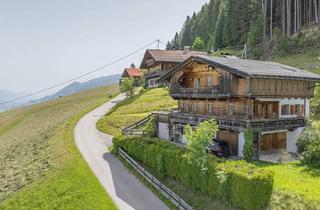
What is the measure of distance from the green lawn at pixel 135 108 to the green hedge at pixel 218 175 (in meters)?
21.7

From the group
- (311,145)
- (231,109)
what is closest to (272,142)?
(231,109)

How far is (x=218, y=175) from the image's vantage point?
23828 mm

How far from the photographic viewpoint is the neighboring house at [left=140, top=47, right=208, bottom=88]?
Result: 76.4m

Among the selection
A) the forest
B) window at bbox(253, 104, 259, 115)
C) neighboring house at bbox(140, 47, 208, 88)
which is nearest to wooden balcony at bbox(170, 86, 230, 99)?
window at bbox(253, 104, 259, 115)

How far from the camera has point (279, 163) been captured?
2955 centimetres

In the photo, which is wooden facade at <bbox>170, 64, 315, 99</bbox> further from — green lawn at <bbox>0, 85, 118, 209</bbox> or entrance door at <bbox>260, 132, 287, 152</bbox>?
green lawn at <bbox>0, 85, 118, 209</bbox>

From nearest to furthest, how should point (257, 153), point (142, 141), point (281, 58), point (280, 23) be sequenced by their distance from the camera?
point (257, 153) < point (142, 141) < point (281, 58) < point (280, 23)

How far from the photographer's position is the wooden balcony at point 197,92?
119 ft

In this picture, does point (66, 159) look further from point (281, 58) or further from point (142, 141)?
point (281, 58)

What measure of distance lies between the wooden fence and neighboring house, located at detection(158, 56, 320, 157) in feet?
26.8

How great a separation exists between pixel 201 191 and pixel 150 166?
8806 millimetres

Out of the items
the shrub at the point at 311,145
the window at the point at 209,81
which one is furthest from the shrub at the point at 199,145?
the window at the point at 209,81

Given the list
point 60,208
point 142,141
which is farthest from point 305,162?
point 60,208

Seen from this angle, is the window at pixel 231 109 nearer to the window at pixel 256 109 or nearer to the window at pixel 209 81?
the window at pixel 256 109
